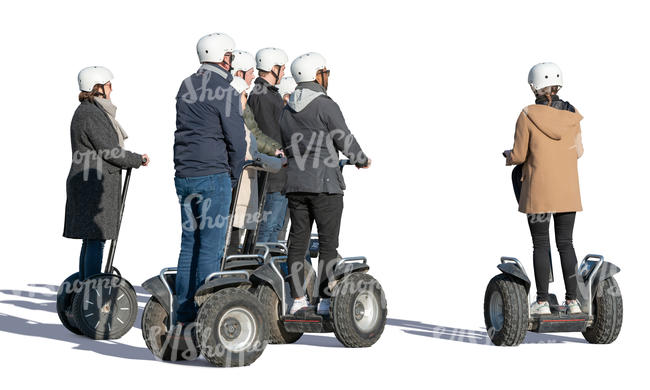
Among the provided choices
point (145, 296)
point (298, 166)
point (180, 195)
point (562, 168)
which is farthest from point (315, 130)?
point (145, 296)

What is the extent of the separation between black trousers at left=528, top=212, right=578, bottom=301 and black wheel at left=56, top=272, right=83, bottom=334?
4556mm

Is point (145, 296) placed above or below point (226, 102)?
below

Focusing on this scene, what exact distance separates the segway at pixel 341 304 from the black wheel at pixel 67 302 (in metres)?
2.25

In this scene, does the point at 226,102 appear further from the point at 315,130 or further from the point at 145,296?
the point at 145,296

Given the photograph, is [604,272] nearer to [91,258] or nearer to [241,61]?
[241,61]

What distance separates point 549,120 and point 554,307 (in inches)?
70.2

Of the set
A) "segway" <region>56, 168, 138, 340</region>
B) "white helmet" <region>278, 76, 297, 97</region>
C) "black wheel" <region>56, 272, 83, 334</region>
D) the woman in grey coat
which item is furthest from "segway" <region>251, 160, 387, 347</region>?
"white helmet" <region>278, 76, 297, 97</region>

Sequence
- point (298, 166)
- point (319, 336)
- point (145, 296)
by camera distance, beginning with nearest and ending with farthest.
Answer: point (298, 166) → point (319, 336) → point (145, 296)

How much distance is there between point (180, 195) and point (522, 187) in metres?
3.25

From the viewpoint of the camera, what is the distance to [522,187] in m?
12.2

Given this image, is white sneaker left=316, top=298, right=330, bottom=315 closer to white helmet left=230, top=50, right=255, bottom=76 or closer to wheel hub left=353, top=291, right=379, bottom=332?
wheel hub left=353, top=291, right=379, bottom=332

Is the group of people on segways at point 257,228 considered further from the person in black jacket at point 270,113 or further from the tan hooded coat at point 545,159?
the person in black jacket at point 270,113

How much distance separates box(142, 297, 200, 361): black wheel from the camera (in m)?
11.2

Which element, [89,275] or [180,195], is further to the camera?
[89,275]
